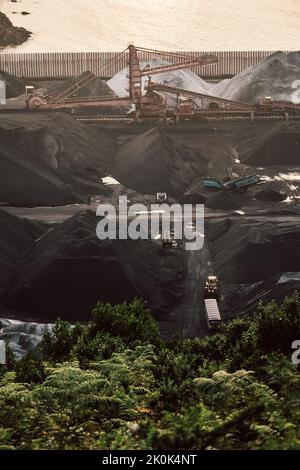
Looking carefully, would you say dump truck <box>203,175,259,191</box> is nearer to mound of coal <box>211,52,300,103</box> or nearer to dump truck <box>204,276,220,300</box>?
dump truck <box>204,276,220,300</box>

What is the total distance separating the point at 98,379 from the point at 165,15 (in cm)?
6858

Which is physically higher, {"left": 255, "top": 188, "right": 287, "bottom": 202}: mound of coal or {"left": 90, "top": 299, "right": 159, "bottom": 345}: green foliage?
{"left": 255, "top": 188, "right": 287, "bottom": 202}: mound of coal

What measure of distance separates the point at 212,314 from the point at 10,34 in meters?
49.2

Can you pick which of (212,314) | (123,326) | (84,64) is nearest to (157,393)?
(123,326)

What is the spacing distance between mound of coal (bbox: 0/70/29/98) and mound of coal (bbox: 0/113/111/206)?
32.6 feet

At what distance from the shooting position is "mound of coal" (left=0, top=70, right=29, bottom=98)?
57500 mm

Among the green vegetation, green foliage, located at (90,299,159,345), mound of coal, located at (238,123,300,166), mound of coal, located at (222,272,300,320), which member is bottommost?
the green vegetation

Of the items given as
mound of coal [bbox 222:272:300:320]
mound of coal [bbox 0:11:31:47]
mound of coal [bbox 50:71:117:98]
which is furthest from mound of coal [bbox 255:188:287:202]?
mound of coal [bbox 0:11:31:47]

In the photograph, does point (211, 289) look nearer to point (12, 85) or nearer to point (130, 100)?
point (130, 100)

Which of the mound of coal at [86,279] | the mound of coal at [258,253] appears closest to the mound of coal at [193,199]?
the mound of coal at [258,253]

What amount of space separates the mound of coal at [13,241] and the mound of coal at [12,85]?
24.2m

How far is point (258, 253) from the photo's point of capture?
31.6 metres

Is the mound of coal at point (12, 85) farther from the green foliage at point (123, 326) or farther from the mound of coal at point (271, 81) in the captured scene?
the green foliage at point (123, 326)

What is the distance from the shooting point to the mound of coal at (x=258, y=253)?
102 feet
